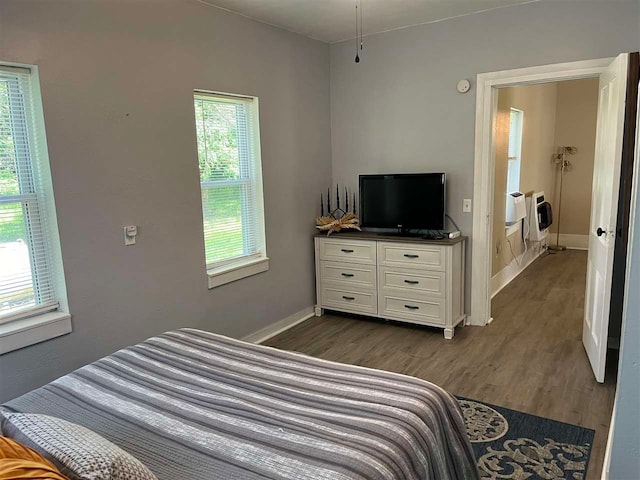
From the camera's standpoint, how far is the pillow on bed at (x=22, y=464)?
37.8 inches

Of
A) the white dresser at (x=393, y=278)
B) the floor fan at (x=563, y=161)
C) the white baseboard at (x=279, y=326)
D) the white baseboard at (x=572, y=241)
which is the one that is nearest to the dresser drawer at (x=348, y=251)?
the white dresser at (x=393, y=278)

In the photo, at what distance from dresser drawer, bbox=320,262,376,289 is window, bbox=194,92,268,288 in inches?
28.3

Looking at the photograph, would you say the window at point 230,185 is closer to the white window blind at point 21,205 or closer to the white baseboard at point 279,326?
the white baseboard at point 279,326

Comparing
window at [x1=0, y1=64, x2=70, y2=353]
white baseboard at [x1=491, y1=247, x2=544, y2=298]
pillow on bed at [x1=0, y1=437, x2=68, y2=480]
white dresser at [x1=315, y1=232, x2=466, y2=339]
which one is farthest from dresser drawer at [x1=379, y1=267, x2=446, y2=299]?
pillow on bed at [x1=0, y1=437, x2=68, y2=480]

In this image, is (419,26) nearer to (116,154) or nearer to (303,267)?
(303,267)

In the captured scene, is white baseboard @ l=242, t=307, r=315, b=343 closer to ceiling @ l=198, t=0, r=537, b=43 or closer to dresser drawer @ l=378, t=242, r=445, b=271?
dresser drawer @ l=378, t=242, r=445, b=271

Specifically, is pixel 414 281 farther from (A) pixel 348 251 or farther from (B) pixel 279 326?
(B) pixel 279 326

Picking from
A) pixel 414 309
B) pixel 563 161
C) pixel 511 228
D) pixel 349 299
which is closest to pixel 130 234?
pixel 349 299

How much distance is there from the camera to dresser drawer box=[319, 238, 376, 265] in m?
4.11

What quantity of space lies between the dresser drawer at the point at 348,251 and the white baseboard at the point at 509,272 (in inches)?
64.0

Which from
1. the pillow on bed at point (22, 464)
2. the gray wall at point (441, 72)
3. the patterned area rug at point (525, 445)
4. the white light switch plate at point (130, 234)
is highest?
the gray wall at point (441, 72)

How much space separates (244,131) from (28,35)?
1661 millimetres

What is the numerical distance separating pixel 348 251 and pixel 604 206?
6.67 ft

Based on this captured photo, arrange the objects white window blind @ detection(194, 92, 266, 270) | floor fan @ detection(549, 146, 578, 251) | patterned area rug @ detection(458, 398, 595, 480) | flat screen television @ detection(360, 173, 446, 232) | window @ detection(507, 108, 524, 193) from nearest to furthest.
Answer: patterned area rug @ detection(458, 398, 595, 480)
white window blind @ detection(194, 92, 266, 270)
flat screen television @ detection(360, 173, 446, 232)
window @ detection(507, 108, 524, 193)
floor fan @ detection(549, 146, 578, 251)
